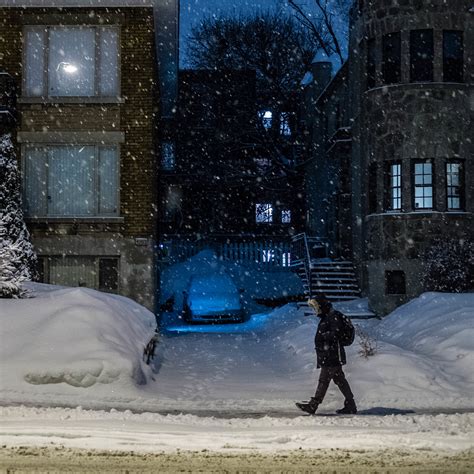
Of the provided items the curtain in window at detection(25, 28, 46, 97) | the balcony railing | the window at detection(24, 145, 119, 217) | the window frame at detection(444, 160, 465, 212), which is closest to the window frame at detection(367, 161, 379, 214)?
the window frame at detection(444, 160, 465, 212)

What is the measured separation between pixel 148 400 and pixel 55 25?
1404 centimetres

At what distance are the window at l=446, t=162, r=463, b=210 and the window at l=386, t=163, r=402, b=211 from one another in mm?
1500

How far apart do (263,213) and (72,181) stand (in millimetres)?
24144

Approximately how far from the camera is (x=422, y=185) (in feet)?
78.4

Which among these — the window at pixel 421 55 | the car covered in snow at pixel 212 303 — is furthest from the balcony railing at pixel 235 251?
the window at pixel 421 55

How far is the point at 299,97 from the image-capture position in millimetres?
42281

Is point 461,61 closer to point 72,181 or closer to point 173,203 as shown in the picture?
point 72,181

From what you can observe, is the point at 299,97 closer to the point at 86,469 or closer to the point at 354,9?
the point at 354,9

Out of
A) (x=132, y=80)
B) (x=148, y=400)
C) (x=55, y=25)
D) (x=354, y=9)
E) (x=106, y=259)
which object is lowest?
(x=148, y=400)

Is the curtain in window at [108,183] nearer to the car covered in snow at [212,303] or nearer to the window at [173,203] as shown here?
the car covered in snow at [212,303]

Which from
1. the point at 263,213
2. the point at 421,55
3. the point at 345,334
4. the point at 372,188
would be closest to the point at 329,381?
the point at 345,334

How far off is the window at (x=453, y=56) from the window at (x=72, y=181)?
10.6 m

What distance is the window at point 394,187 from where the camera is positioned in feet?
79.8

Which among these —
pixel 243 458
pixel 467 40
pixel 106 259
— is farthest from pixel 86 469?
pixel 467 40
